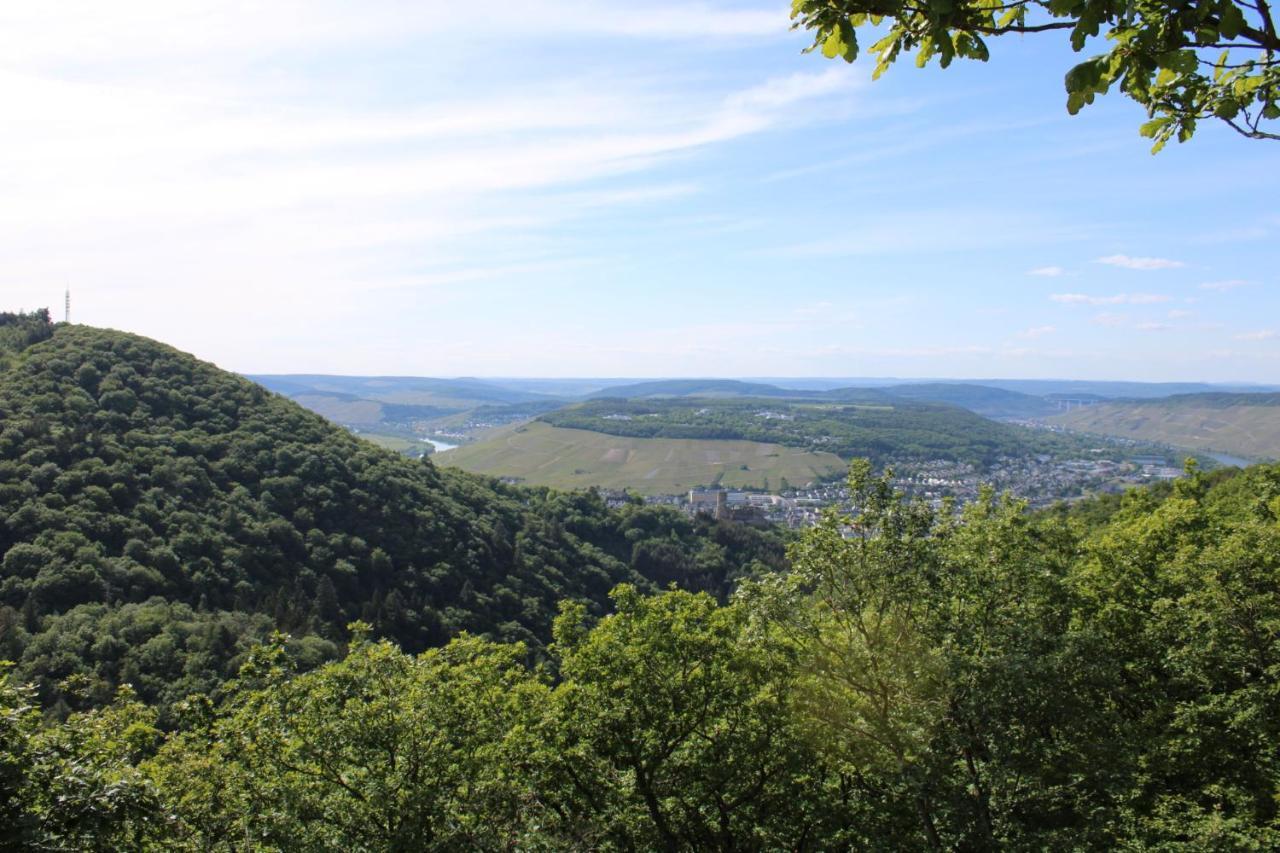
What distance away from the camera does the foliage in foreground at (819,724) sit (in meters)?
14.4

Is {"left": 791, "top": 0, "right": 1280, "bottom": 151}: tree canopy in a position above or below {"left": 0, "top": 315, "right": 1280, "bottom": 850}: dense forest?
above

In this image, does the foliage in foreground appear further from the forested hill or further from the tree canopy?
the forested hill

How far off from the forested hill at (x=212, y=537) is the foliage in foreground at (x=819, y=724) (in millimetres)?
37820

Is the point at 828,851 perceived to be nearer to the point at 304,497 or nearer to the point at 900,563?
the point at 900,563

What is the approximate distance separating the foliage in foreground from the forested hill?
124 feet

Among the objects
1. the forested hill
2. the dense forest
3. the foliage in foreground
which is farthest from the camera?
the forested hill

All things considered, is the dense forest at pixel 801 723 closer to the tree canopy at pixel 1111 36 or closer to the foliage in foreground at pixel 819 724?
the foliage in foreground at pixel 819 724

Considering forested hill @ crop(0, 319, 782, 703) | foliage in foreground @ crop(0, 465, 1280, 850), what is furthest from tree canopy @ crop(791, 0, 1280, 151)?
forested hill @ crop(0, 319, 782, 703)

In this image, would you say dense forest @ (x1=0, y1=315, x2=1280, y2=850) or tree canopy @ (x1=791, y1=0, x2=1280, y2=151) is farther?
dense forest @ (x1=0, y1=315, x2=1280, y2=850)

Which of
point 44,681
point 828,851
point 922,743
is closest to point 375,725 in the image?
point 828,851

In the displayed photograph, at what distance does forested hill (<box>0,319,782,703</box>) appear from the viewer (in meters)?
51.6

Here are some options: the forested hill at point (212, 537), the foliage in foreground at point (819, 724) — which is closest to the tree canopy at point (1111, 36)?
the foliage in foreground at point (819, 724)

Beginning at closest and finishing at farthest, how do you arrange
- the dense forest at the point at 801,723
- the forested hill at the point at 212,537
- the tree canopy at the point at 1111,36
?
the tree canopy at the point at 1111,36
the dense forest at the point at 801,723
the forested hill at the point at 212,537

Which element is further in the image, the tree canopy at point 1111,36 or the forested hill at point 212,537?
the forested hill at point 212,537
